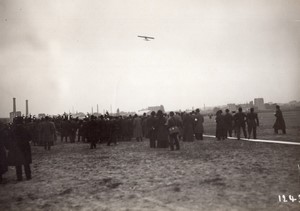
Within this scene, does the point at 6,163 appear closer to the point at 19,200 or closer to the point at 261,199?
the point at 19,200

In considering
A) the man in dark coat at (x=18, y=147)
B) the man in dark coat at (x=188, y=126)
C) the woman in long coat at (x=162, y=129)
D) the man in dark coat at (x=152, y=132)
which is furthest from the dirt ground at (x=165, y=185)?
the man in dark coat at (x=188, y=126)

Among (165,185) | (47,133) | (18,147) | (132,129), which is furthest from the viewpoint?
(132,129)

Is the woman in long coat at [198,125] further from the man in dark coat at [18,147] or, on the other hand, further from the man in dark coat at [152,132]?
the man in dark coat at [18,147]

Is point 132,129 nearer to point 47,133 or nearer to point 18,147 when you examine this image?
point 47,133

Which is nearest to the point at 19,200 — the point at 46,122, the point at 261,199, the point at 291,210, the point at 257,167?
the point at 261,199

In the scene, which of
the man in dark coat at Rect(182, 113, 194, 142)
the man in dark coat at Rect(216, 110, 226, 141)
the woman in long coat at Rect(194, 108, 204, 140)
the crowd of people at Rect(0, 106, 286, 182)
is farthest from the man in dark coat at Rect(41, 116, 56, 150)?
the man in dark coat at Rect(216, 110, 226, 141)

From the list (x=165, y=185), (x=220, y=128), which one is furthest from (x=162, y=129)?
(x=165, y=185)

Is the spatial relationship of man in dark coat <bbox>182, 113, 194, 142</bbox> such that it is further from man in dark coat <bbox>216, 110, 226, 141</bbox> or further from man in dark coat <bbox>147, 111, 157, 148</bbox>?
man in dark coat <bbox>147, 111, 157, 148</bbox>
